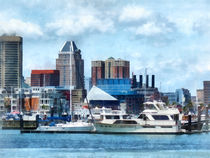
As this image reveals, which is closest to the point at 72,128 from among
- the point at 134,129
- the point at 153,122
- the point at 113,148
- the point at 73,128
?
the point at 73,128

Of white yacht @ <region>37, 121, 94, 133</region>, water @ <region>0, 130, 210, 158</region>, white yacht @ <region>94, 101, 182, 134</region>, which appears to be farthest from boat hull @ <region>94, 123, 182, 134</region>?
white yacht @ <region>37, 121, 94, 133</region>

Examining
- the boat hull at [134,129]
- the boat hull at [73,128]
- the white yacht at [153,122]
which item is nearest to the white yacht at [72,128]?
the boat hull at [73,128]

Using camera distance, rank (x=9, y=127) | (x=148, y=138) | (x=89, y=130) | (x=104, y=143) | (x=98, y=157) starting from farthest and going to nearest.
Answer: (x=9, y=127)
(x=89, y=130)
(x=148, y=138)
(x=104, y=143)
(x=98, y=157)

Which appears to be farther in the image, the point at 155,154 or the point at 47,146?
the point at 47,146

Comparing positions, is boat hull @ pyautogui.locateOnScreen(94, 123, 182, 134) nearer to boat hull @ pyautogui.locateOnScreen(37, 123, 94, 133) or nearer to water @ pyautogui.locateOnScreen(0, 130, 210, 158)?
water @ pyautogui.locateOnScreen(0, 130, 210, 158)

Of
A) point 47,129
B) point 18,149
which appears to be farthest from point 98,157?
point 47,129

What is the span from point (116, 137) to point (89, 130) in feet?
47.7

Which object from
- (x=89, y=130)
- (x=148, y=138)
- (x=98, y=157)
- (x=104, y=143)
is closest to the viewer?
(x=98, y=157)

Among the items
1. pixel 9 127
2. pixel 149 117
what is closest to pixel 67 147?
pixel 149 117

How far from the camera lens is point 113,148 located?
96.5m

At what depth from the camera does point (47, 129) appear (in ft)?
450

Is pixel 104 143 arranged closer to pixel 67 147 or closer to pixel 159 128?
pixel 67 147

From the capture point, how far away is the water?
283 feet

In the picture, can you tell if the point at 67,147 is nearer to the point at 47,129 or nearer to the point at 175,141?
the point at 175,141
